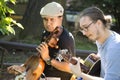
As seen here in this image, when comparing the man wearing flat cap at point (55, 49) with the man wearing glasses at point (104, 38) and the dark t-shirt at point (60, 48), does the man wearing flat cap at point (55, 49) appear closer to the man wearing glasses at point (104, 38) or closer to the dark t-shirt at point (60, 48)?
the dark t-shirt at point (60, 48)

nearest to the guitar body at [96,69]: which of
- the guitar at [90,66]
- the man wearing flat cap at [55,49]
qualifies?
the guitar at [90,66]

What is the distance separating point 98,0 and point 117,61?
8.72 meters

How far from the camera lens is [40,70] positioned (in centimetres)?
404

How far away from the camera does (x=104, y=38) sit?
127 inches

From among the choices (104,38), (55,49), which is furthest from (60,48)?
(104,38)

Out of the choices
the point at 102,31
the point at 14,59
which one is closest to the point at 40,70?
the point at 102,31

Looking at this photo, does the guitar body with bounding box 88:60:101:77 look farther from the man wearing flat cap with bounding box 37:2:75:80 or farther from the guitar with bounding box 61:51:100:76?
the man wearing flat cap with bounding box 37:2:75:80

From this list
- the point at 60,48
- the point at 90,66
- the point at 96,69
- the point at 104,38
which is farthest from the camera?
the point at 60,48

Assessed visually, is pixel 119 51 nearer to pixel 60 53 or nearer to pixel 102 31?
pixel 102 31

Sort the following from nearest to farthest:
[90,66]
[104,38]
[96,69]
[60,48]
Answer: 1. [104,38]
2. [96,69]
3. [90,66]
4. [60,48]

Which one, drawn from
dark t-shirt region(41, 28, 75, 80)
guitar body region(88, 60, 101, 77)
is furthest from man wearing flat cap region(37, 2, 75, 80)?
guitar body region(88, 60, 101, 77)

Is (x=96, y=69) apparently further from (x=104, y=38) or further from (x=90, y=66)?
(x=104, y=38)

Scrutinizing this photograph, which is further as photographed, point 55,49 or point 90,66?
point 55,49

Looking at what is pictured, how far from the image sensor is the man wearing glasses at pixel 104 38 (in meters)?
3.06
